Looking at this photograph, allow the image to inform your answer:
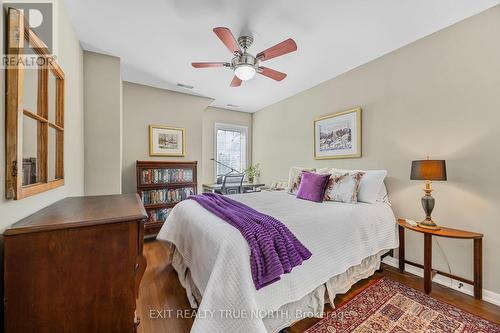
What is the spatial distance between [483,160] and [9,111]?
11.5 feet

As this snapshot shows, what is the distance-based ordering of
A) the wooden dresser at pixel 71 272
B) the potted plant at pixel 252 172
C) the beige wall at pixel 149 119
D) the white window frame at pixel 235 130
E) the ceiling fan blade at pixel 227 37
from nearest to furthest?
the wooden dresser at pixel 71 272 → the ceiling fan blade at pixel 227 37 → the beige wall at pixel 149 119 → the white window frame at pixel 235 130 → the potted plant at pixel 252 172

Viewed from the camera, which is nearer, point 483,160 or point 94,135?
point 483,160

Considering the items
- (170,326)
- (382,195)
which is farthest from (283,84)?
(170,326)

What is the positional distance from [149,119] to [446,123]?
427cm

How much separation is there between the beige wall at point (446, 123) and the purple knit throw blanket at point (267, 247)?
5.75ft

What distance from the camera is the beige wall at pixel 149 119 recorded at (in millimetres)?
3621

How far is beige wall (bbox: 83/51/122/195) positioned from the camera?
2.63 metres

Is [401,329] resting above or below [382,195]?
below

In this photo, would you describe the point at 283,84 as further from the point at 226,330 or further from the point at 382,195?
the point at 226,330

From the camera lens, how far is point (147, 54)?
2.69 m

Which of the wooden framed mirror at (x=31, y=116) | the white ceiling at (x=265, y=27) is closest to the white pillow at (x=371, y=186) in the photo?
the white ceiling at (x=265, y=27)

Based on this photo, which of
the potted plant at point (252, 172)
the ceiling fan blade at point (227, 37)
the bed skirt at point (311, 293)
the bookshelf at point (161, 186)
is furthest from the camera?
the potted plant at point (252, 172)

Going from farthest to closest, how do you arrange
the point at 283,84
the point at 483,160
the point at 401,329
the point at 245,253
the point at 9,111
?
the point at 283,84 < the point at 483,160 < the point at 401,329 < the point at 245,253 < the point at 9,111

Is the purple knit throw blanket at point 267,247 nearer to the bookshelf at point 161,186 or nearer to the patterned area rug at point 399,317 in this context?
the patterned area rug at point 399,317
